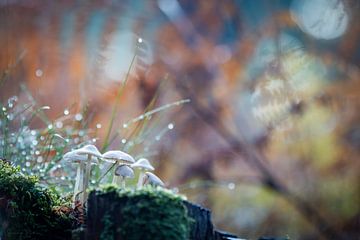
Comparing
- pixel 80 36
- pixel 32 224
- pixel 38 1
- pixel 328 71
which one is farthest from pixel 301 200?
pixel 32 224

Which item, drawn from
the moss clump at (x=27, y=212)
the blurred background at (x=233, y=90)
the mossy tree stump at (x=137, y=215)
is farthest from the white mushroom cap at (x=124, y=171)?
the blurred background at (x=233, y=90)

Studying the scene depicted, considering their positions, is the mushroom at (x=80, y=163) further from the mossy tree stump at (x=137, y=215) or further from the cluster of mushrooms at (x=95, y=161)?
the mossy tree stump at (x=137, y=215)

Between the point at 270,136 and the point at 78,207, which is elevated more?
the point at 270,136

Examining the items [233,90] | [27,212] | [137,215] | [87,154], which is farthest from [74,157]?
[233,90]

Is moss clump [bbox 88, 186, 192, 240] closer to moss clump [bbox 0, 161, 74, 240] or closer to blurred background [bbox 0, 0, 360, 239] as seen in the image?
moss clump [bbox 0, 161, 74, 240]

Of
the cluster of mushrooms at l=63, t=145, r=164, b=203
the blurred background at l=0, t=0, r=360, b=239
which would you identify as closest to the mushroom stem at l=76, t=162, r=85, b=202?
the cluster of mushrooms at l=63, t=145, r=164, b=203

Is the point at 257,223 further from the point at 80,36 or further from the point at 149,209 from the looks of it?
the point at 149,209

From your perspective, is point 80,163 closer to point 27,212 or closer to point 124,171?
point 124,171
